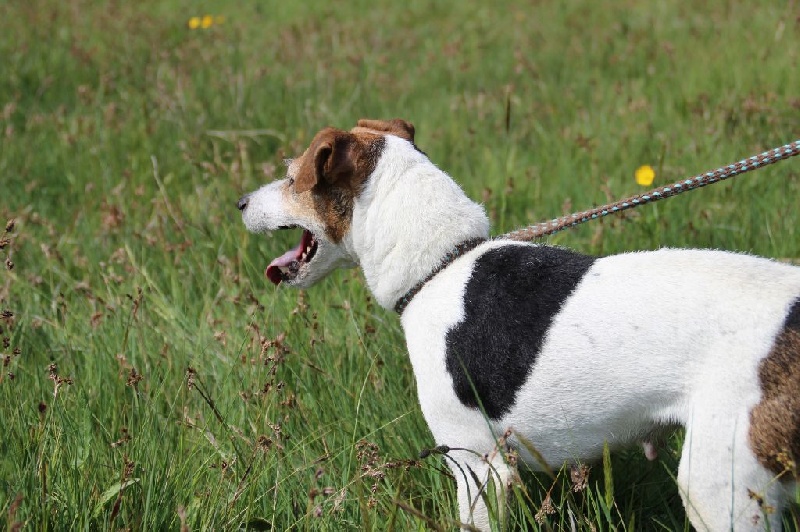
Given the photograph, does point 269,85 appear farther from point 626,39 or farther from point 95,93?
point 626,39

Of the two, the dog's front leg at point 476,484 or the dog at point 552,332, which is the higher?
the dog at point 552,332

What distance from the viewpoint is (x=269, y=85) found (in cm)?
673

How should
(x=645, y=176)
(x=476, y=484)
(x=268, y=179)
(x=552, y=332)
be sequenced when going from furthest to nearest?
(x=268, y=179)
(x=645, y=176)
(x=476, y=484)
(x=552, y=332)

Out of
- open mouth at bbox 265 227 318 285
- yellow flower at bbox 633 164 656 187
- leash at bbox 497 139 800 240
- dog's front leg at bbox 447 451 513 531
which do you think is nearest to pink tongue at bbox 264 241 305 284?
open mouth at bbox 265 227 318 285

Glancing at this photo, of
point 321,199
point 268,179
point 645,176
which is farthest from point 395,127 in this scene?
point 268,179

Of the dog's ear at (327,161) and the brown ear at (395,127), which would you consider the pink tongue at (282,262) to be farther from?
the brown ear at (395,127)

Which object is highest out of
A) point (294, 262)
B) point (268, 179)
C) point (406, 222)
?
point (406, 222)

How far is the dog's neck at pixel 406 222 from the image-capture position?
291 cm

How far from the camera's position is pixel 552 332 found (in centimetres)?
253

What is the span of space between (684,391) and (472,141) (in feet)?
12.1

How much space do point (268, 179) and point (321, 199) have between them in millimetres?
2463

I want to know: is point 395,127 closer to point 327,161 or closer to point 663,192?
point 327,161

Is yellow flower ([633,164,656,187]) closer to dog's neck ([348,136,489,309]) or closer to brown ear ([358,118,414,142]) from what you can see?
brown ear ([358,118,414,142])

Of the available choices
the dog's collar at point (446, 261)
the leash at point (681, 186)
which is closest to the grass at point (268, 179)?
the dog's collar at point (446, 261)
